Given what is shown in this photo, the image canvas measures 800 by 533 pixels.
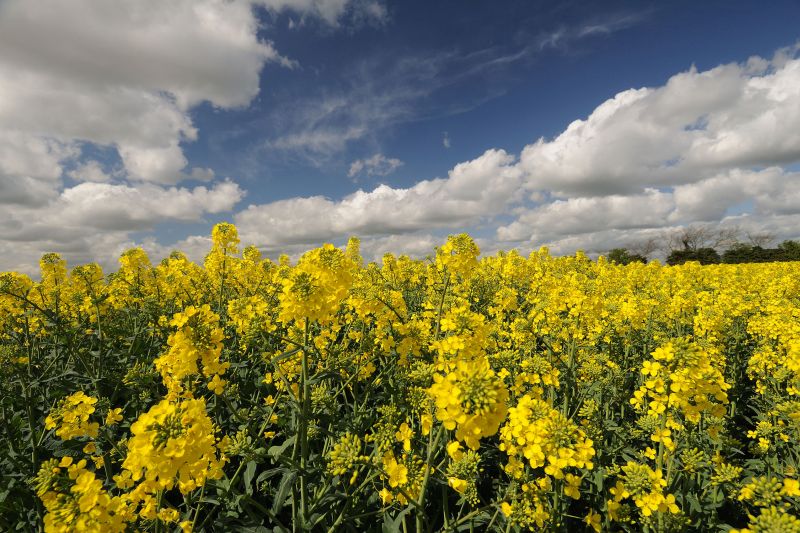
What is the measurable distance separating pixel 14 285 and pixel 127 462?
6.24 meters

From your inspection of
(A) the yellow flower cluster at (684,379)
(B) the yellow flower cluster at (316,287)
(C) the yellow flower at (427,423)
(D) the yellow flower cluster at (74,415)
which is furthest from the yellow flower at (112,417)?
(A) the yellow flower cluster at (684,379)

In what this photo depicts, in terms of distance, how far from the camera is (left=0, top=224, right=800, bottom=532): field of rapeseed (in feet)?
8.02

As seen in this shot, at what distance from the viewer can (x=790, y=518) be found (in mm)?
2123

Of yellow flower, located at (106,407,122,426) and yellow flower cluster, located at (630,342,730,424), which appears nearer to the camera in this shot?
yellow flower cluster, located at (630,342,730,424)

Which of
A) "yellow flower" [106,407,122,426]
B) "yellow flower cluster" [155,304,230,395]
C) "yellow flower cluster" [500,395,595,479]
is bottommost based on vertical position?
"yellow flower cluster" [500,395,595,479]

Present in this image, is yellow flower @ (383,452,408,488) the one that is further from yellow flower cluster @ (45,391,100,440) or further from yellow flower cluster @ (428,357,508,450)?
yellow flower cluster @ (45,391,100,440)

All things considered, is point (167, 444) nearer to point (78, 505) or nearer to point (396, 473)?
point (78, 505)

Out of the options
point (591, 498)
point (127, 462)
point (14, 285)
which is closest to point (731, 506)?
point (591, 498)

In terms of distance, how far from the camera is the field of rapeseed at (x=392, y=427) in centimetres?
245

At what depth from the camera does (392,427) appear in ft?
10.3

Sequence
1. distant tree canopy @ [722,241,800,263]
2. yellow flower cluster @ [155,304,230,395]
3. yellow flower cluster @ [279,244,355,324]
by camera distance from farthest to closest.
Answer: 1. distant tree canopy @ [722,241,800,263]
2. yellow flower cluster @ [279,244,355,324]
3. yellow flower cluster @ [155,304,230,395]

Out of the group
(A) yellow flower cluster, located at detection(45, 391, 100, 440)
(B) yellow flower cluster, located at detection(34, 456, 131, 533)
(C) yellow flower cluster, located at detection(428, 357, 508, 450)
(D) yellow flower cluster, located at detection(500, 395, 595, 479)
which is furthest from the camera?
(A) yellow flower cluster, located at detection(45, 391, 100, 440)

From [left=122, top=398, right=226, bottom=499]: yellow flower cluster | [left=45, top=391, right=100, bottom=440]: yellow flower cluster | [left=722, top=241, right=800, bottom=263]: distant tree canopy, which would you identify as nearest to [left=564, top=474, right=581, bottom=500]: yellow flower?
[left=122, top=398, right=226, bottom=499]: yellow flower cluster

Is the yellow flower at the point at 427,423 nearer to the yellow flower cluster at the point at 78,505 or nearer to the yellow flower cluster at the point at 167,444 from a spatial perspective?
the yellow flower cluster at the point at 167,444
